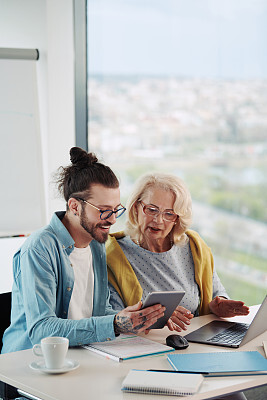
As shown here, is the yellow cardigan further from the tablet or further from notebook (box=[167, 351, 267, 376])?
notebook (box=[167, 351, 267, 376])

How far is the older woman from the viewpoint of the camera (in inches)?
92.1

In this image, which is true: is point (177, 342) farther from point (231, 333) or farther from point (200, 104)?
point (200, 104)

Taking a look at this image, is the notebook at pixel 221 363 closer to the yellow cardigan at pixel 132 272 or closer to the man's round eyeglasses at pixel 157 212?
the yellow cardigan at pixel 132 272

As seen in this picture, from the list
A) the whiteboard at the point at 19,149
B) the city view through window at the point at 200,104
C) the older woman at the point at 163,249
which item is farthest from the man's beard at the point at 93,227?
the city view through window at the point at 200,104

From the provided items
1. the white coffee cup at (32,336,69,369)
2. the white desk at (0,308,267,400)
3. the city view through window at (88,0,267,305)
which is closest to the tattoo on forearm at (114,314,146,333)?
the white desk at (0,308,267,400)

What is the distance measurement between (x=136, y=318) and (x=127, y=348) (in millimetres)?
108

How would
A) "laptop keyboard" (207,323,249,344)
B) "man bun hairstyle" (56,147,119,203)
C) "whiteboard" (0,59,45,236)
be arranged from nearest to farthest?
1. "laptop keyboard" (207,323,249,344)
2. "man bun hairstyle" (56,147,119,203)
3. "whiteboard" (0,59,45,236)

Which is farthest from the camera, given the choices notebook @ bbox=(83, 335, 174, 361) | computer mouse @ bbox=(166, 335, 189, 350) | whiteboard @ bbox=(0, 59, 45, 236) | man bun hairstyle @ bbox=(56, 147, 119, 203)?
whiteboard @ bbox=(0, 59, 45, 236)

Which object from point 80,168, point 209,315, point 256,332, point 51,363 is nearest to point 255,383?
point 256,332

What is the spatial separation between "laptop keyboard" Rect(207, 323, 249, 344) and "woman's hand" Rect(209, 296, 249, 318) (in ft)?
0.35

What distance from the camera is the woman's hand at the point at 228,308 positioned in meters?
2.24

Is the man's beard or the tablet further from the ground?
the man's beard

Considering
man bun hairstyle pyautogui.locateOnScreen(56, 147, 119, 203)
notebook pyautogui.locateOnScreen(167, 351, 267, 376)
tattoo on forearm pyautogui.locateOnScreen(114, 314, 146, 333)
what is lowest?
notebook pyautogui.locateOnScreen(167, 351, 267, 376)

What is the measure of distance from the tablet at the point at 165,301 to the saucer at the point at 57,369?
0.29 metres
